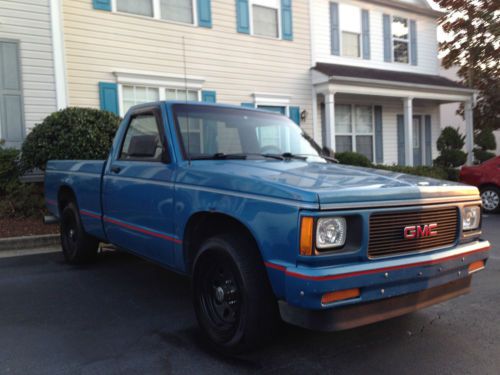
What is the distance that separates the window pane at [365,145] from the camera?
15.8 m

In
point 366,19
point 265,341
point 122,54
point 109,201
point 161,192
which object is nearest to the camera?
point 265,341

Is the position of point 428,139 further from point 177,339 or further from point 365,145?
point 177,339

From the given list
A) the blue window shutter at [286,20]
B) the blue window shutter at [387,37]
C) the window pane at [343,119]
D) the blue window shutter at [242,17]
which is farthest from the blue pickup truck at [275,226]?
the blue window shutter at [387,37]

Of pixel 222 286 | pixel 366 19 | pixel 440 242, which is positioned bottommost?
pixel 222 286

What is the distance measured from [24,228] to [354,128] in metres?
11.3

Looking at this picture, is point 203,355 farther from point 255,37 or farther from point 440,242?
point 255,37

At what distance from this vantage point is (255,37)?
1280 cm

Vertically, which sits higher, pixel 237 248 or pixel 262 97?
A: pixel 262 97

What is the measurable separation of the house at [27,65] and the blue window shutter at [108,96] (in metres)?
1.02

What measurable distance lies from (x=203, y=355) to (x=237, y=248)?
0.83 metres

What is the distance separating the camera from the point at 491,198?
1050cm

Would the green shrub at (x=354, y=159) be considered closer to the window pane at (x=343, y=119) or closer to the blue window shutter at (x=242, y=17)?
the window pane at (x=343, y=119)

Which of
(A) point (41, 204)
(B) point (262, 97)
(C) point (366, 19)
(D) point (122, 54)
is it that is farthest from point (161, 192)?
(C) point (366, 19)

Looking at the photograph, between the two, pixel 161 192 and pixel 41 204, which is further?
pixel 41 204
